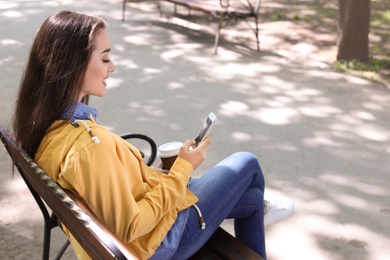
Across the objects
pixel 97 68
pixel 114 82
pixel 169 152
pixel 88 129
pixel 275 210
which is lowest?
pixel 114 82

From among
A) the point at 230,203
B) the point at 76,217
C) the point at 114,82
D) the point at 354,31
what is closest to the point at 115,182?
the point at 76,217

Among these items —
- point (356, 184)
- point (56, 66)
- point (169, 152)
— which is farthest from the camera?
point (356, 184)

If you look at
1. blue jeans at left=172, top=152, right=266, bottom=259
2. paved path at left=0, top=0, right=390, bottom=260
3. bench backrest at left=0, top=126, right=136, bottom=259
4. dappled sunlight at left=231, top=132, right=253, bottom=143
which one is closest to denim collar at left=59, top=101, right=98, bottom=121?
bench backrest at left=0, top=126, right=136, bottom=259

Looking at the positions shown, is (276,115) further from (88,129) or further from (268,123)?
(88,129)

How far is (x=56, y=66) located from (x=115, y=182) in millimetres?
441

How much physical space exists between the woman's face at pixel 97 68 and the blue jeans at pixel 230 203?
0.57 meters

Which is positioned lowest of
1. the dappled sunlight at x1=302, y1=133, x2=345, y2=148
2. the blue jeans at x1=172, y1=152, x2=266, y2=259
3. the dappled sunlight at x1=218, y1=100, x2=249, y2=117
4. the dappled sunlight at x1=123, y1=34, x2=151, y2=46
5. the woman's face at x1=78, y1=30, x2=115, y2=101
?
the dappled sunlight at x1=123, y1=34, x2=151, y2=46

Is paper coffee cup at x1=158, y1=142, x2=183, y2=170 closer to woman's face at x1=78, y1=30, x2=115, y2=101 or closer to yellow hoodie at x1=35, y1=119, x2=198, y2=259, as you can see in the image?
yellow hoodie at x1=35, y1=119, x2=198, y2=259

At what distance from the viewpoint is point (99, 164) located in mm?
1967

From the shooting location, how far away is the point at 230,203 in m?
2.47

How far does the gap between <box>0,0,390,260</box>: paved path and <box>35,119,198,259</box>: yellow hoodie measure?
4.18ft

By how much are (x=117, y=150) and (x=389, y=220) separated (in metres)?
2.13

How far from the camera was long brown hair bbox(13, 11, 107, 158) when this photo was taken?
208cm

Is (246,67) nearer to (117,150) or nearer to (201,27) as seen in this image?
(201,27)
